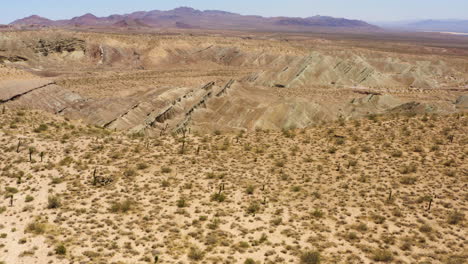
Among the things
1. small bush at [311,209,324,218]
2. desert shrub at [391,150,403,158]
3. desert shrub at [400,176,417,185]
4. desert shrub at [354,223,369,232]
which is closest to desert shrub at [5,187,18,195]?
small bush at [311,209,324,218]

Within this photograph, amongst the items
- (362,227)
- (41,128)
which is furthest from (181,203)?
(41,128)

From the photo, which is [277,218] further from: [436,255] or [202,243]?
[436,255]

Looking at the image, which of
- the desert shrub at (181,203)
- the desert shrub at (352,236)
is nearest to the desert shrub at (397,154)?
the desert shrub at (352,236)

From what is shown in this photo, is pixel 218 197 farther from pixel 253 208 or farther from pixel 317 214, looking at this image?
pixel 317 214

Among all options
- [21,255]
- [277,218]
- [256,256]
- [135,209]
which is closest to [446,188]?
[277,218]

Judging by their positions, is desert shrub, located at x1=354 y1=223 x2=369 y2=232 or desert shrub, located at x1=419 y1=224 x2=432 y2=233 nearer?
desert shrub, located at x1=419 y1=224 x2=432 y2=233

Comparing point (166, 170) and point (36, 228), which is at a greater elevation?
point (166, 170)

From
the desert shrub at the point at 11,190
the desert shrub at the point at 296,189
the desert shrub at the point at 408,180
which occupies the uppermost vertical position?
the desert shrub at the point at 408,180

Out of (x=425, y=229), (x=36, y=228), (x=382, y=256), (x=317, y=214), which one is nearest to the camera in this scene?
(x=382, y=256)

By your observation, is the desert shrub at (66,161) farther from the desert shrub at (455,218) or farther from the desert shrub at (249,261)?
the desert shrub at (455,218)

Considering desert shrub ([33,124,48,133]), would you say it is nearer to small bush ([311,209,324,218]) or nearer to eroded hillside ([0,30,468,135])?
eroded hillside ([0,30,468,135])

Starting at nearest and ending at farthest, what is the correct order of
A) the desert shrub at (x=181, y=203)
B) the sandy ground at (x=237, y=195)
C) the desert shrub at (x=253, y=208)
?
the sandy ground at (x=237, y=195), the desert shrub at (x=253, y=208), the desert shrub at (x=181, y=203)
